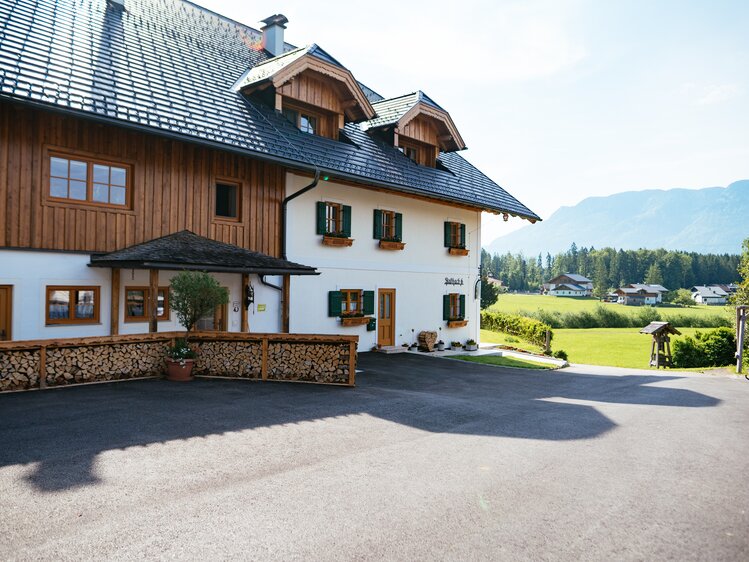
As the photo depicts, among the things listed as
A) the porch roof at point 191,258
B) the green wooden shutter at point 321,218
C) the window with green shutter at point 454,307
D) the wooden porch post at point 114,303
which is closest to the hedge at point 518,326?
the window with green shutter at point 454,307

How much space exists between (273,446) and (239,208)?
9.14 metres

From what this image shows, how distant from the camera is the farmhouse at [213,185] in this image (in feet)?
37.1

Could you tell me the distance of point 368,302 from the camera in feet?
60.5

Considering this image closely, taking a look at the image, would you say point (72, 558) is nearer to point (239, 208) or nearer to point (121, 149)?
point (121, 149)

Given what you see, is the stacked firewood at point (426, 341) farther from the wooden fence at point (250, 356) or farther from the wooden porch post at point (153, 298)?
the wooden porch post at point (153, 298)

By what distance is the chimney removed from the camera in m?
20.0

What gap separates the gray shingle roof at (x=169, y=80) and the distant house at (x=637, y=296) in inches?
4418

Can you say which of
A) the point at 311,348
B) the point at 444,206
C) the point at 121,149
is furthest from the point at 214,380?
the point at 444,206

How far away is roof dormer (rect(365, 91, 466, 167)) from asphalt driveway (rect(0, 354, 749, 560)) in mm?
12337

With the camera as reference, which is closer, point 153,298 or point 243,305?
point 153,298

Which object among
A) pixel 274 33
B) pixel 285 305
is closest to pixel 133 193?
pixel 285 305

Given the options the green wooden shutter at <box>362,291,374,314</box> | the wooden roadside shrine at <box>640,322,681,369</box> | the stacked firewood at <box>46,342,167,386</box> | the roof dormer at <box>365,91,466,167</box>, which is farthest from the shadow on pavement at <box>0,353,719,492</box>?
the wooden roadside shrine at <box>640,322,681,369</box>

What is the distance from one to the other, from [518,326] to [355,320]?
1617cm

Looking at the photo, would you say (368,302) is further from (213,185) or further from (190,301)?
(190,301)
